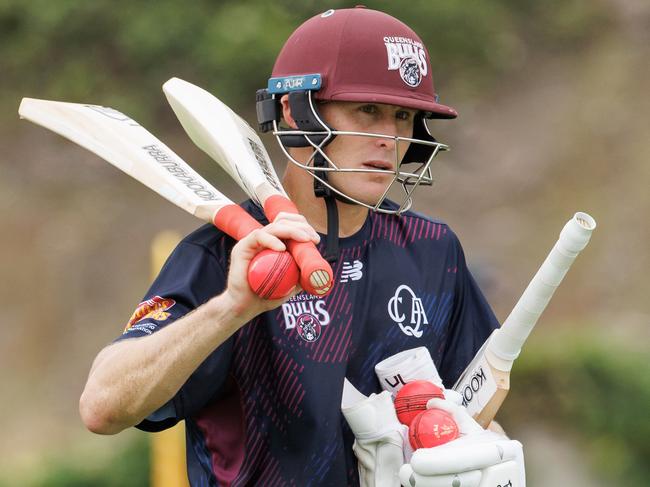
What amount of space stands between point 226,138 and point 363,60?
1.36 ft

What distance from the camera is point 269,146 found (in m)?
9.61

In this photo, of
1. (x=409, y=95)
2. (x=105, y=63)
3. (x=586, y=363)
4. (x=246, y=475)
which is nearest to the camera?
(x=246, y=475)

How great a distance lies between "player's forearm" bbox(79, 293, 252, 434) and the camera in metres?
2.26

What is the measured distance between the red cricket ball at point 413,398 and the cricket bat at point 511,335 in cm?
19

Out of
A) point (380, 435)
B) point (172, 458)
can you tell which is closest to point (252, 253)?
point (380, 435)

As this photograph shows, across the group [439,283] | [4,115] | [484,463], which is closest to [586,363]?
[439,283]

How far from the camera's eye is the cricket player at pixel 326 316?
2.46 metres

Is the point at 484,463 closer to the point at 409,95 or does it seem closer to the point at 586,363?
the point at 409,95

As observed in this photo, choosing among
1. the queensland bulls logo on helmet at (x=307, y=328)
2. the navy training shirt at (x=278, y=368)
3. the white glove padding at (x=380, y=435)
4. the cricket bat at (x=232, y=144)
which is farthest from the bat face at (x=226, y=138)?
the white glove padding at (x=380, y=435)

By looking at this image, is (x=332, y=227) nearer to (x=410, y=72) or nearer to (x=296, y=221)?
(x=410, y=72)

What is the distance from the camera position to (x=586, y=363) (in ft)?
21.0

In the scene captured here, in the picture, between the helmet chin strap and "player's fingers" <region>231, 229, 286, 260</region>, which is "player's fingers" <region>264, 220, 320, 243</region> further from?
the helmet chin strap

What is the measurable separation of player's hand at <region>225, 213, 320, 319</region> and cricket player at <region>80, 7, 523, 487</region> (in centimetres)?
13

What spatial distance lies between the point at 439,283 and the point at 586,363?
3.66 metres
